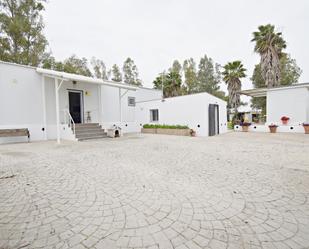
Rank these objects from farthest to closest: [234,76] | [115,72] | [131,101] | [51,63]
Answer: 1. [115,72]
2. [51,63]
3. [234,76]
4. [131,101]

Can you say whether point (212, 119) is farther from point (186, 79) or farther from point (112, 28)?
point (186, 79)

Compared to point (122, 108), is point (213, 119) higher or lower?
lower

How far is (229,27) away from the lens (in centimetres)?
1128

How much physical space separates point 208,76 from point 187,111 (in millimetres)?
21848

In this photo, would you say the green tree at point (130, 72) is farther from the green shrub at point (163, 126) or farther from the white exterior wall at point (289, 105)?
the white exterior wall at point (289, 105)

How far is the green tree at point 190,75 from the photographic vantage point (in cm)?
2728

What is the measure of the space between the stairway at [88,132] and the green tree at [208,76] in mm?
23236

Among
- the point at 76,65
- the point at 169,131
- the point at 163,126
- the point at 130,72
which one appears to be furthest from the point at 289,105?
the point at 76,65

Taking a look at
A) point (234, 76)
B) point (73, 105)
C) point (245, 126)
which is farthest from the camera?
point (234, 76)

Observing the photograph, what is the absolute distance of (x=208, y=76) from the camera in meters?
29.7

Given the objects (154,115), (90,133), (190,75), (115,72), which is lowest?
(90,133)

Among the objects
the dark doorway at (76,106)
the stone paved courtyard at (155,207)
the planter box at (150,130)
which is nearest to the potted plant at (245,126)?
the planter box at (150,130)

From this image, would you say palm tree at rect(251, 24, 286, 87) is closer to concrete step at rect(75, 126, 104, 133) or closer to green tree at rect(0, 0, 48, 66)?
concrete step at rect(75, 126, 104, 133)

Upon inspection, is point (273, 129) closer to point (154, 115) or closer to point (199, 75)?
point (154, 115)
